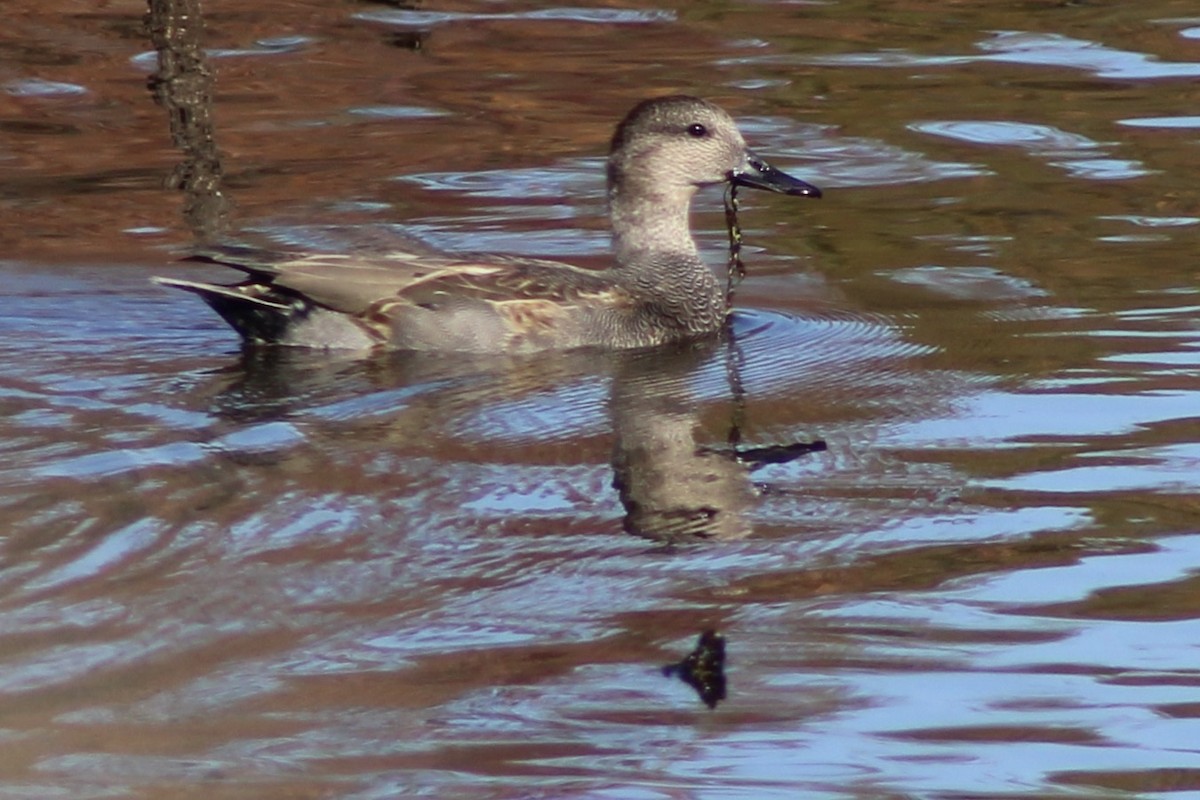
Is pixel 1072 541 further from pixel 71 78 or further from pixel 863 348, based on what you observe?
pixel 71 78

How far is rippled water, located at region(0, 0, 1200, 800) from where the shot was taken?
4.54 metres

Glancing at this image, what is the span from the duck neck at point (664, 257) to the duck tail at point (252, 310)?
4.47 feet

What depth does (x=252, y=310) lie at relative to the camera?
26.8ft

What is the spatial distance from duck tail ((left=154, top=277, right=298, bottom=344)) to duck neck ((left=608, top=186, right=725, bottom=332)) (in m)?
1.36

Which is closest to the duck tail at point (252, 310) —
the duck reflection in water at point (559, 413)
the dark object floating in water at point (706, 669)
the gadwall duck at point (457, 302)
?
the gadwall duck at point (457, 302)

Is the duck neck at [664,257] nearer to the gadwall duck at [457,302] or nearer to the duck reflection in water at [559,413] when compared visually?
the gadwall duck at [457,302]

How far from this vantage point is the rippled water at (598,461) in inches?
179

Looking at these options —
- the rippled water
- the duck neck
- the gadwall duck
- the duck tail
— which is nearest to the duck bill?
the gadwall duck

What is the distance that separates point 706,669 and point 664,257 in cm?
412

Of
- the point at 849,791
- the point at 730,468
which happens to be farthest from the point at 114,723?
the point at 730,468

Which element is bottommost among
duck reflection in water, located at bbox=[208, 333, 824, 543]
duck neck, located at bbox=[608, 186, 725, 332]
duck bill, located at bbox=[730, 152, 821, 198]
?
duck reflection in water, located at bbox=[208, 333, 824, 543]

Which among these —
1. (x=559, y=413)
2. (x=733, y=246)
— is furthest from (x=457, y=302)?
(x=733, y=246)

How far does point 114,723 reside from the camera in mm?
4508

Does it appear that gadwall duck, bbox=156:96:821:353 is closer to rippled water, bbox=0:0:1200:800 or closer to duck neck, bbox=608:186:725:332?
duck neck, bbox=608:186:725:332
